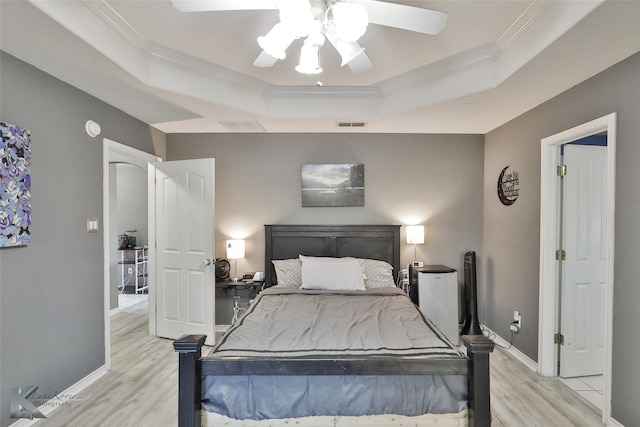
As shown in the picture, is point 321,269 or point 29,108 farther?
point 321,269

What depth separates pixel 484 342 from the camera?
1.60 metres

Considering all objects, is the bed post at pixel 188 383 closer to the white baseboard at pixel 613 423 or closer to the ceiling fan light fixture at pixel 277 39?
the ceiling fan light fixture at pixel 277 39

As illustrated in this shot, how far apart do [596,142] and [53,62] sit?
15.3 ft

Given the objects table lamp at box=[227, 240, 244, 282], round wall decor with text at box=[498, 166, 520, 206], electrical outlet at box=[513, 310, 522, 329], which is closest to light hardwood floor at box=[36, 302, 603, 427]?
electrical outlet at box=[513, 310, 522, 329]

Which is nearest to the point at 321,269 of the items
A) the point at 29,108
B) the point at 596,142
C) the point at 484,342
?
the point at 484,342

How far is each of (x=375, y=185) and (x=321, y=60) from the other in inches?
70.9

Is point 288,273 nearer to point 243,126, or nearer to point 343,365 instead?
point 243,126

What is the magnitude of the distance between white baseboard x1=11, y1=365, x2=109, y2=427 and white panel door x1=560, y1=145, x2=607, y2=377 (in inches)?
161

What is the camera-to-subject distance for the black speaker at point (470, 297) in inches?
139

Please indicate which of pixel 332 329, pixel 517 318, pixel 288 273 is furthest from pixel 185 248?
pixel 517 318

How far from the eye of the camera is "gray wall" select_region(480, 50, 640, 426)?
199cm

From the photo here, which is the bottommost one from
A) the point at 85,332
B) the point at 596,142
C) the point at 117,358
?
the point at 117,358

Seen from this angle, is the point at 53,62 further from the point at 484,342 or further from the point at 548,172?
the point at 548,172

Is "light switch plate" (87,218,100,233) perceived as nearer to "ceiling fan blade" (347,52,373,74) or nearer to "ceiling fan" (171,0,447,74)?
"ceiling fan" (171,0,447,74)
